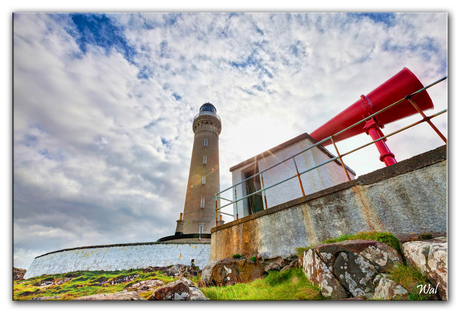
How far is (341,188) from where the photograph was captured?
348cm

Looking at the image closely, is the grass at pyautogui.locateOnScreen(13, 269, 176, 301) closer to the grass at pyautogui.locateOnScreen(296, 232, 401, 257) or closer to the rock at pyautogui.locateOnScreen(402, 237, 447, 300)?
the grass at pyautogui.locateOnScreen(296, 232, 401, 257)

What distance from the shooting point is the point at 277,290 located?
302cm

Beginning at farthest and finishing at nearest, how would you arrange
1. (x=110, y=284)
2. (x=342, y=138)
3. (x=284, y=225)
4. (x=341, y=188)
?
1. (x=342, y=138)
2. (x=110, y=284)
3. (x=284, y=225)
4. (x=341, y=188)

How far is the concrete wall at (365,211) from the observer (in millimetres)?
2629

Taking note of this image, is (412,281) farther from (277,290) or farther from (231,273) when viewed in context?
(231,273)

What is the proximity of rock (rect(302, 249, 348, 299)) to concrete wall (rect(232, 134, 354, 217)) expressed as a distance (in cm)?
328

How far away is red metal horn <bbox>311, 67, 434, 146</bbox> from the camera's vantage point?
7096 mm

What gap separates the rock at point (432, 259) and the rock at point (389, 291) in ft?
0.94

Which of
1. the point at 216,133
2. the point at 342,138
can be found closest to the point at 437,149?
the point at 342,138

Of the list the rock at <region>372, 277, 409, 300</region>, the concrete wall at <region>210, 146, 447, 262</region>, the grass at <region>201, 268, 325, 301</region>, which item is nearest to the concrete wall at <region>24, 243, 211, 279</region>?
the concrete wall at <region>210, 146, 447, 262</region>

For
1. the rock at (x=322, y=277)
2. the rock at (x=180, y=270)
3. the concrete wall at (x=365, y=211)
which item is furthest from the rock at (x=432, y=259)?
the rock at (x=180, y=270)

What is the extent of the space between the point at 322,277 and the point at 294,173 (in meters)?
4.25

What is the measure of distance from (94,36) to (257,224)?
5.64 meters

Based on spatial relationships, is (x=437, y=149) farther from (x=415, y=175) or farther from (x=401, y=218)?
(x=401, y=218)
